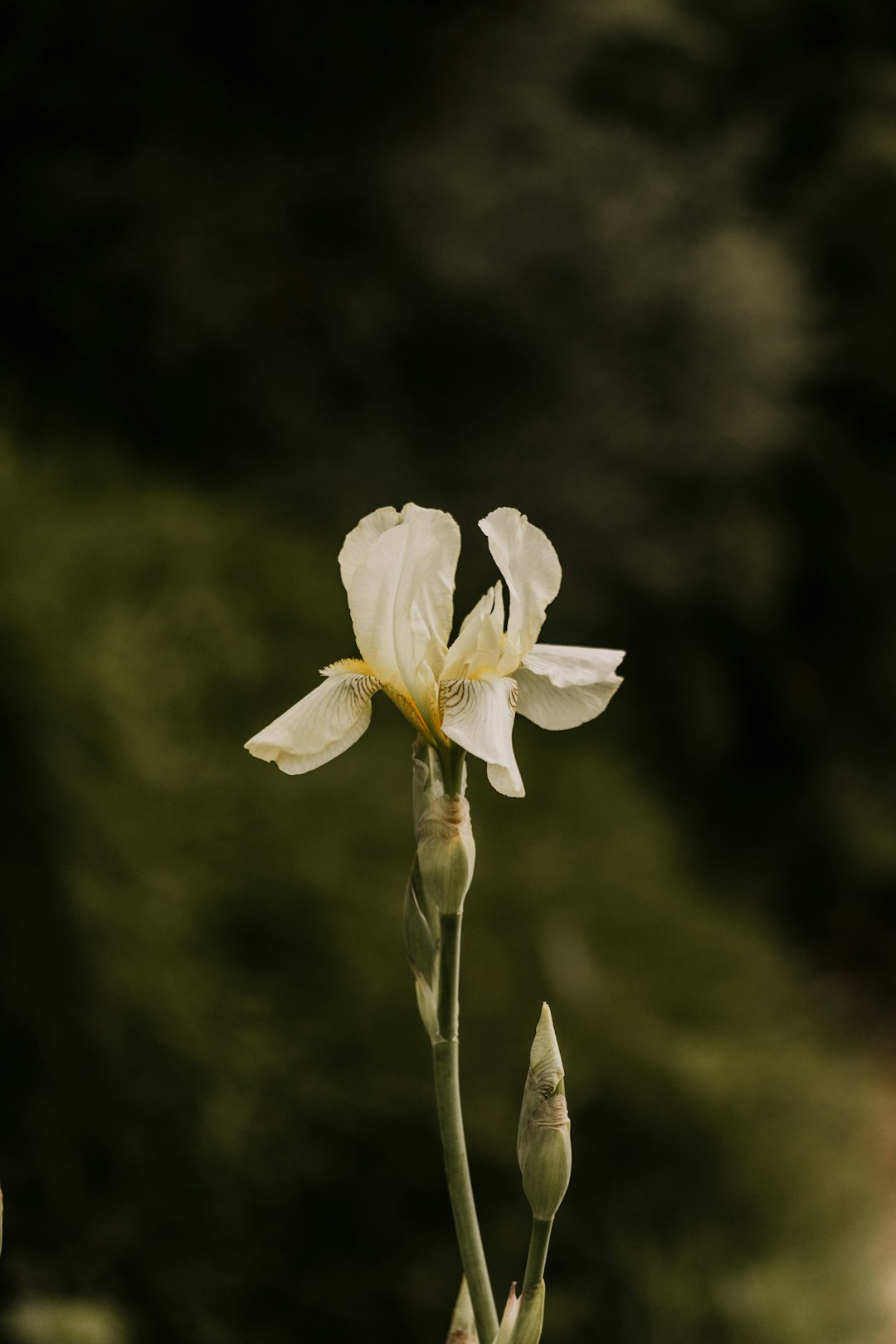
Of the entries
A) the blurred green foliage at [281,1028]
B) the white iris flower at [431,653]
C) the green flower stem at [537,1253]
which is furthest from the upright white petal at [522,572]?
the blurred green foliage at [281,1028]

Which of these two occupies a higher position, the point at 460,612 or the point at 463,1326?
the point at 460,612

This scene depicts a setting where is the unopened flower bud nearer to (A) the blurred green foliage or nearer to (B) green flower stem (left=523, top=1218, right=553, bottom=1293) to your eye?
(B) green flower stem (left=523, top=1218, right=553, bottom=1293)

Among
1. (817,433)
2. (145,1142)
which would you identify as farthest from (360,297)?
(145,1142)

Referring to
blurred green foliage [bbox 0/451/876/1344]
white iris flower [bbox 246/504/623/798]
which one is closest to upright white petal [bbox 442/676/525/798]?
white iris flower [bbox 246/504/623/798]

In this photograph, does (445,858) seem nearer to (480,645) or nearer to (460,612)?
(480,645)

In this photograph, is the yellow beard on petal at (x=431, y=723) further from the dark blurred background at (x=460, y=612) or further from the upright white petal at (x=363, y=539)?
the dark blurred background at (x=460, y=612)

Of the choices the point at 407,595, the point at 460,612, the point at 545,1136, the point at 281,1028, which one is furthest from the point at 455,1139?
the point at 460,612
